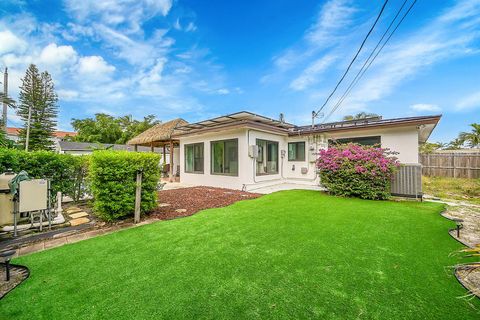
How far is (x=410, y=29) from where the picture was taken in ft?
26.5

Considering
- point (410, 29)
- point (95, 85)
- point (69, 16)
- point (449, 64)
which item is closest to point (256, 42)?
point (410, 29)

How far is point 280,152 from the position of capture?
1160 centimetres

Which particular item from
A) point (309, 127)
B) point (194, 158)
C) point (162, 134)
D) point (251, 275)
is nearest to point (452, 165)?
point (309, 127)

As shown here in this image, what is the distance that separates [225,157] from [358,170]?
20.0ft

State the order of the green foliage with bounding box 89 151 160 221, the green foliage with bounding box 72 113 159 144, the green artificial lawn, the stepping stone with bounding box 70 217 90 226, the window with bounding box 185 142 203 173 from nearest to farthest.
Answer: the green artificial lawn < the green foliage with bounding box 89 151 160 221 < the stepping stone with bounding box 70 217 90 226 < the window with bounding box 185 142 203 173 < the green foliage with bounding box 72 113 159 144

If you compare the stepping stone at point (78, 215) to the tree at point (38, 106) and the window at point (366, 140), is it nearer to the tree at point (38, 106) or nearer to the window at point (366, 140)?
the window at point (366, 140)

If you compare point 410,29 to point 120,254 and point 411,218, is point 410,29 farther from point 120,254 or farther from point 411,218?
point 120,254

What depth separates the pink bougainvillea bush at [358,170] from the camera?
7.19 metres

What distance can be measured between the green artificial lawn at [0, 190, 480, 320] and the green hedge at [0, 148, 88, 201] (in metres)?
3.20

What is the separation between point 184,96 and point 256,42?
10117mm

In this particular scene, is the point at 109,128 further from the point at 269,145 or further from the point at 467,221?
the point at 467,221

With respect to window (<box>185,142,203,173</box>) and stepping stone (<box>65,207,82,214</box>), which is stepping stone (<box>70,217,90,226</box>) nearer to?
stepping stone (<box>65,207,82,214</box>)

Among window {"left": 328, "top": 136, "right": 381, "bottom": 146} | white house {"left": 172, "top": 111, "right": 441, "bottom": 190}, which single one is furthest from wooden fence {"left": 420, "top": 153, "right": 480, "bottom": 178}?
window {"left": 328, "top": 136, "right": 381, "bottom": 146}

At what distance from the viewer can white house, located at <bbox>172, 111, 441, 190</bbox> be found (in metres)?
8.70
